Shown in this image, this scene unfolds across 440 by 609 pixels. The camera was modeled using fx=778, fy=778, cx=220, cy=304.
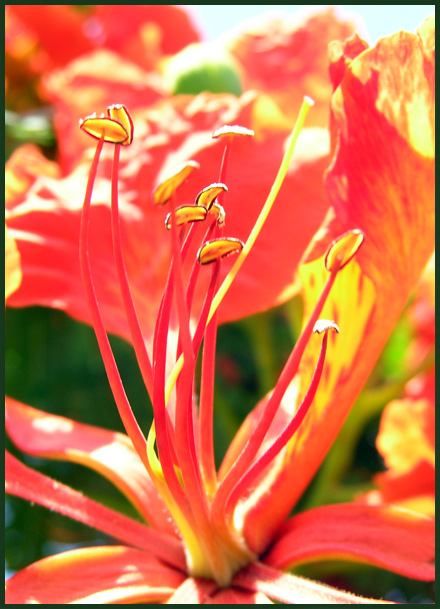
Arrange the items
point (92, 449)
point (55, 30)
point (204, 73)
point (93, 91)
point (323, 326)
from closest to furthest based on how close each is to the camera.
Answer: point (323, 326) < point (92, 449) < point (204, 73) < point (93, 91) < point (55, 30)

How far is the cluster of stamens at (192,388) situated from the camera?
1.94 feet

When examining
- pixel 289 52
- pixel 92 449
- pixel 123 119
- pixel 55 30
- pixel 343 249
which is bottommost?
pixel 92 449

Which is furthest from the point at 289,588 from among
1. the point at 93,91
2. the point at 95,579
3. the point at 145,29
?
the point at 145,29

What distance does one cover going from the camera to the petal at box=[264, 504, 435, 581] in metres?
0.62

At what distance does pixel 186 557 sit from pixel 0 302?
1.01 feet

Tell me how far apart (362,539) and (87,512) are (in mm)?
234

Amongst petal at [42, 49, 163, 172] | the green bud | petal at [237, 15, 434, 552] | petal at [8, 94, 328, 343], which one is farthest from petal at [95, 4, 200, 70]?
petal at [237, 15, 434, 552]

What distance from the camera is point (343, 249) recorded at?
603 mm

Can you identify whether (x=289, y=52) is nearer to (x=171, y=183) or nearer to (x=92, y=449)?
(x=171, y=183)

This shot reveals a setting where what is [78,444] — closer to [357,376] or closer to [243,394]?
[357,376]

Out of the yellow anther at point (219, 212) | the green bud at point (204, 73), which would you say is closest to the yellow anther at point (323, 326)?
the yellow anther at point (219, 212)

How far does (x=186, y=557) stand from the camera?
0.65 meters

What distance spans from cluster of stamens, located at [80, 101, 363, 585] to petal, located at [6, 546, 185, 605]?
0.11ft

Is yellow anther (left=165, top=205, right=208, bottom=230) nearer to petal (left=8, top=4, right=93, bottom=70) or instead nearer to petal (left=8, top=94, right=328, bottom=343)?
petal (left=8, top=94, right=328, bottom=343)
